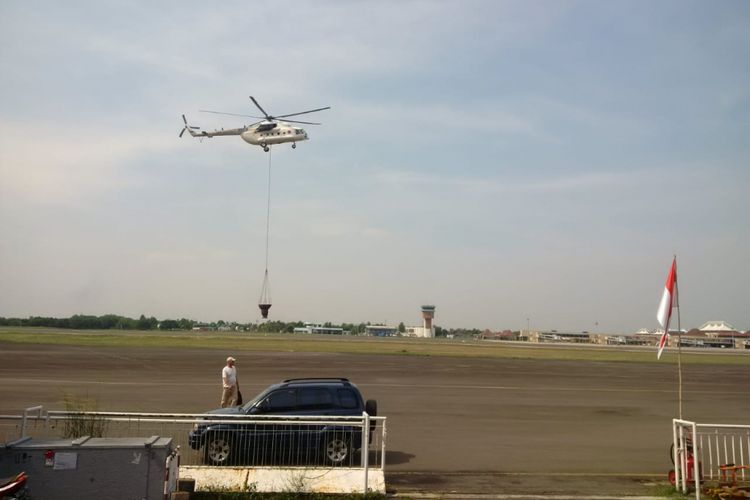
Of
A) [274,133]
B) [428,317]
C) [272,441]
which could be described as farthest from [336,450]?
[428,317]

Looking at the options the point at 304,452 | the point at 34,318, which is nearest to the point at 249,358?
the point at 304,452

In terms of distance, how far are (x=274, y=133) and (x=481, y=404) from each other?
62.6 ft

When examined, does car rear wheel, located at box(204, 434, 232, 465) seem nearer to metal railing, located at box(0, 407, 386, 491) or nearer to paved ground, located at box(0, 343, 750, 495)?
metal railing, located at box(0, 407, 386, 491)

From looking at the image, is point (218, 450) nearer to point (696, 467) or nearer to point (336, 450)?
point (336, 450)

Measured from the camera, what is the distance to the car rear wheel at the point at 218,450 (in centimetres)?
1072

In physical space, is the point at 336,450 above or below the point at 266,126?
below

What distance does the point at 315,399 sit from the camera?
12922mm

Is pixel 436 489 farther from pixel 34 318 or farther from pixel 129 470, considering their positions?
pixel 34 318

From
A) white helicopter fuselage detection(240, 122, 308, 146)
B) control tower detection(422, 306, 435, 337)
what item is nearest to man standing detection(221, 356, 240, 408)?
white helicopter fuselage detection(240, 122, 308, 146)

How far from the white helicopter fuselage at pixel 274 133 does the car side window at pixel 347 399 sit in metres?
22.2

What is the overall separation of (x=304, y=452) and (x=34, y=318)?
661ft

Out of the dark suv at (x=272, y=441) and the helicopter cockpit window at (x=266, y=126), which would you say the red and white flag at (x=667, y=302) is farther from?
the helicopter cockpit window at (x=266, y=126)

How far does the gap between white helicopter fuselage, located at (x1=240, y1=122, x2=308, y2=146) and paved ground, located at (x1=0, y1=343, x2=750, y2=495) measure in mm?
12834

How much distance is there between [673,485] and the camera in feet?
35.2
